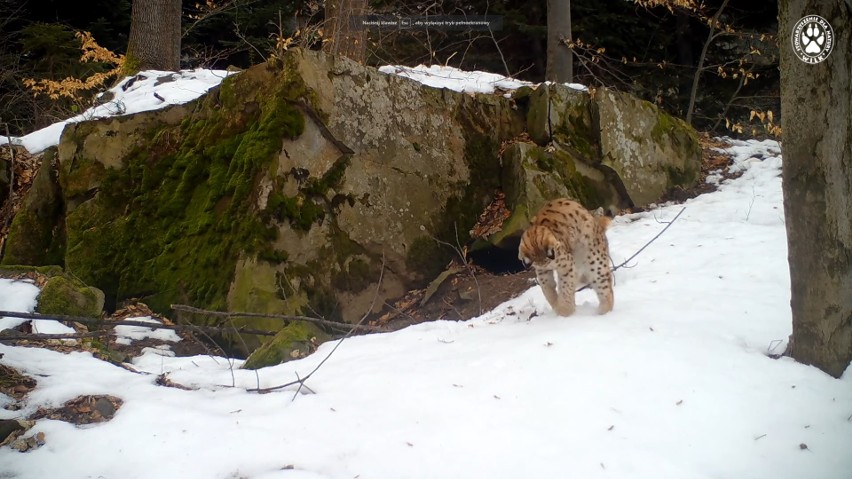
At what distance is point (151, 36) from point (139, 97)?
327 centimetres

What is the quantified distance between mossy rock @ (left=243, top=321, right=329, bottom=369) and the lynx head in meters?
2.31

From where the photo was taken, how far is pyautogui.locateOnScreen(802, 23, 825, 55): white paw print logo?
409 cm

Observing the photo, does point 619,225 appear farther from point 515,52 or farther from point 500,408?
point 515,52

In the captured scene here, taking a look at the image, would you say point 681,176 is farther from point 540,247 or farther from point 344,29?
point 344,29

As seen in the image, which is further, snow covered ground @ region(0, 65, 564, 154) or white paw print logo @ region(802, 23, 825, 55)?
snow covered ground @ region(0, 65, 564, 154)

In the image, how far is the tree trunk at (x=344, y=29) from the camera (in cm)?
1098

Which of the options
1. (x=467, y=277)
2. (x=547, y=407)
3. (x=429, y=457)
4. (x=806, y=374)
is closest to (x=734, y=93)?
(x=467, y=277)

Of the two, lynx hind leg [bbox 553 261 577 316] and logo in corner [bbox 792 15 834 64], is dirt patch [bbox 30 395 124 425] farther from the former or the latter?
logo in corner [bbox 792 15 834 64]

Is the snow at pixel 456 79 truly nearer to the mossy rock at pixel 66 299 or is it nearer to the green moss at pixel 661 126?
the green moss at pixel 661 126

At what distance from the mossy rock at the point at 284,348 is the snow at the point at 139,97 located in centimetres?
482

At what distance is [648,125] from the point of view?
413 inches

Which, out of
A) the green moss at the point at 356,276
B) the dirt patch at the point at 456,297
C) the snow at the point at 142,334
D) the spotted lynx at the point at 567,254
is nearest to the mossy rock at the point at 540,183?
the dirt patch at the point at 456,297

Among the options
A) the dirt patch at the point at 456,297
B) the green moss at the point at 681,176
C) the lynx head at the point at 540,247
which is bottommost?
the dirt patch at the point at 456,297

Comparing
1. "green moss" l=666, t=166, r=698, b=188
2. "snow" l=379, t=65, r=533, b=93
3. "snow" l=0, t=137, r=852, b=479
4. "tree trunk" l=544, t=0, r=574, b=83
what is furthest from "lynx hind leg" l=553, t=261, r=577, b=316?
"tree trunk" l=544, t=0, r=574, b=83
